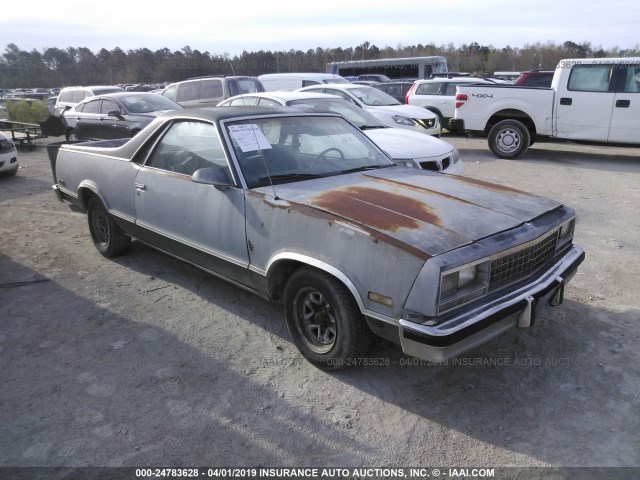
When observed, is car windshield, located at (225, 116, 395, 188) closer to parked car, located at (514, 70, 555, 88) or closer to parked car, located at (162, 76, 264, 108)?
parked car, located at (162, 76, 264, 108)

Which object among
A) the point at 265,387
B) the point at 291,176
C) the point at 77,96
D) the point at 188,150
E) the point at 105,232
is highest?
the point at 77,96

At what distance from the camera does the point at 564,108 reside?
32.2 ft

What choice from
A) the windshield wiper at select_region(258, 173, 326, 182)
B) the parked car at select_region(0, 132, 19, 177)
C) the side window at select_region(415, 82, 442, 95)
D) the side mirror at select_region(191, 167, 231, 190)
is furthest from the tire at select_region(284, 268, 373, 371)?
the side window at select_region(415, 82, 442, 95)

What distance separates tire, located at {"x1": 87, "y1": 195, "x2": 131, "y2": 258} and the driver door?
703mm

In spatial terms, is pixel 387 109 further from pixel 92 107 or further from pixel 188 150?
pixel 188 150

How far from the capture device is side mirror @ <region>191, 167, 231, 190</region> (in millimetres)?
3488

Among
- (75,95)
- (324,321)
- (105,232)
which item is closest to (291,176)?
(324,321)

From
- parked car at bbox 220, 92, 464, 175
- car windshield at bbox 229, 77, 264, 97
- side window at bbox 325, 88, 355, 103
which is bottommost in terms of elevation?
parked car at bbox 220, 92, 464, 175

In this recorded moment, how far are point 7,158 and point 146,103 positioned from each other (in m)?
3.06

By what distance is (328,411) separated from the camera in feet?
9.46

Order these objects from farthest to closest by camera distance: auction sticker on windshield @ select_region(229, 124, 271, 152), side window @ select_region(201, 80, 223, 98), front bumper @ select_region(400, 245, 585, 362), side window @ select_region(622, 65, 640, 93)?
side window @ select_region(201, 80, 223, 98), side window @ select_region(622, 65, 640, 93), auction sticker on windshield @ select_region(229, 124, 271, 152), front bumper @ select_region(400, 245, 585, 362)

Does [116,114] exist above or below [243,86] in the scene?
below

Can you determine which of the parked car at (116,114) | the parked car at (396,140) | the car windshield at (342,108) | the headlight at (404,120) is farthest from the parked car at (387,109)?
the parked car at (116,114)

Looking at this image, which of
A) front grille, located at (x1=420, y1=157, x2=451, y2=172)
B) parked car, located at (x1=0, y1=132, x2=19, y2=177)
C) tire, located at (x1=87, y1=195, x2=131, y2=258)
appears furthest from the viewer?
parked car, located at (x1=0, y1=132, x2=19, y2=177)
